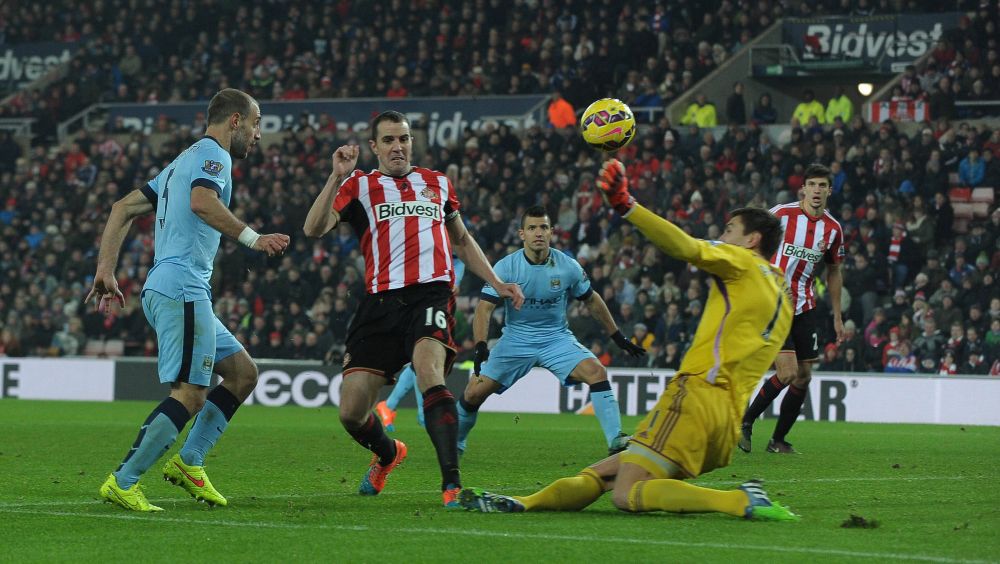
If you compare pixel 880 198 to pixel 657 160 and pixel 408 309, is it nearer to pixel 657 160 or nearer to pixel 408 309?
pixel 657 160

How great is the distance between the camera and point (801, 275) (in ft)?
44.9

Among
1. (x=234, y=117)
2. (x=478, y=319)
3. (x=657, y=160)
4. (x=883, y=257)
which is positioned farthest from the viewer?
(x=657, y=160)

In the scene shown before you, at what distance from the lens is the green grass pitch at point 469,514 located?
6.30 metres

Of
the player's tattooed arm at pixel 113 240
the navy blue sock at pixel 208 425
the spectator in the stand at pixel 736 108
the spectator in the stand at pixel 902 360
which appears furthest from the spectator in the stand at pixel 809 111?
the player's tattooed arm at pixel 113 240

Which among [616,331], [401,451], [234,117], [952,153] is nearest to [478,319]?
[616,331]

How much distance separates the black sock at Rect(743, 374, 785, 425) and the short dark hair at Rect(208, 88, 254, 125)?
263 inches

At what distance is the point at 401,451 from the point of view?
8.91 m

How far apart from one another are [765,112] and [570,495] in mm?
20080

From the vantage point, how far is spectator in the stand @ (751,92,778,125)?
2670 cm

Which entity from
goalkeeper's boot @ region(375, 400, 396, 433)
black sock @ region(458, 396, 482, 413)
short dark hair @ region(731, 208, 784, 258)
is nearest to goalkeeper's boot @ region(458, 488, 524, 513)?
short dark hair @ region(731, 208, 784, 258)

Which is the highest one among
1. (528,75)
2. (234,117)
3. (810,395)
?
(528,75)

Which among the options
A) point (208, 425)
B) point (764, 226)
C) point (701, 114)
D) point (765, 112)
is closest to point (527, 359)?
point (208, 425)

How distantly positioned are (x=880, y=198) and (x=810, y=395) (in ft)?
13.5

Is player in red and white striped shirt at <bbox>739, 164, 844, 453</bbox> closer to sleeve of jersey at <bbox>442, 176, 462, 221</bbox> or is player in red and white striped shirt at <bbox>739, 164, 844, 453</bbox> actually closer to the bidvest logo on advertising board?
sleeve of jersey at <bbox>442, 176, 462, 221</bbox>
